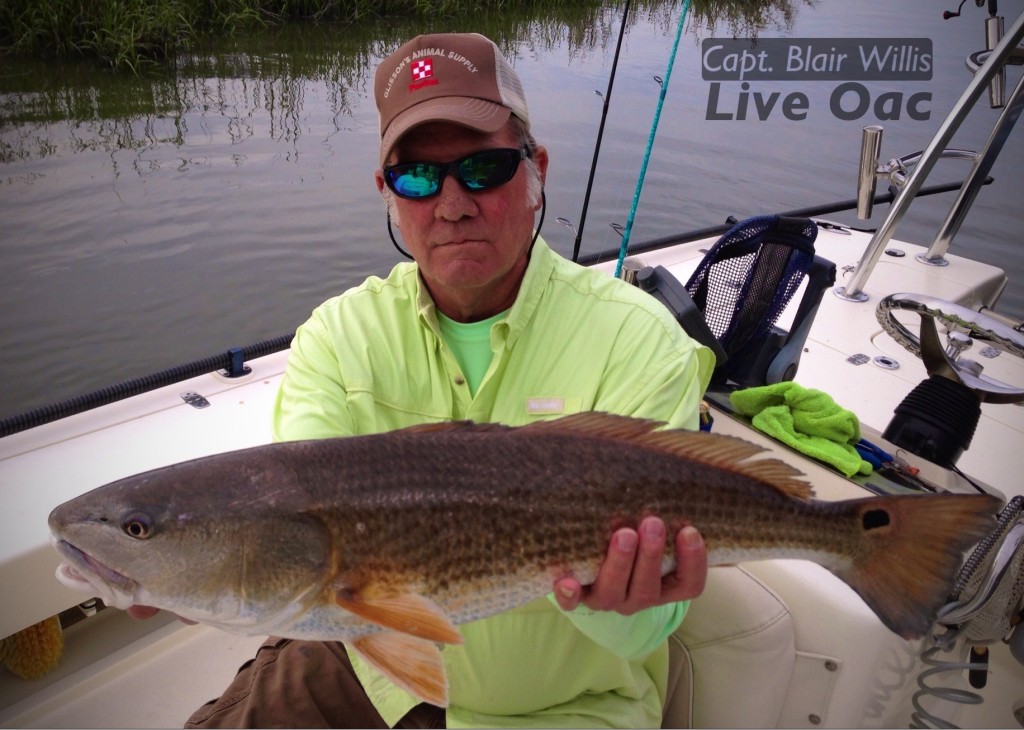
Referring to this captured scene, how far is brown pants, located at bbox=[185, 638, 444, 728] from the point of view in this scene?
7.34 ft

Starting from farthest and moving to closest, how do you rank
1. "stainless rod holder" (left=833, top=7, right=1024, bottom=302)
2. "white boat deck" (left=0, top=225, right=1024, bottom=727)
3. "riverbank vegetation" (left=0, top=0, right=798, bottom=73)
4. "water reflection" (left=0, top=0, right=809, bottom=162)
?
"riverbank vegetation" (left=0, top=0, right=798, bottom=73) → "water reflection" (left=0, top=0, right=809, bottom=162) → "stainless rod holder" (left=833, top=7, right=1024, bottom=302) → "white boat deck" (left=0, top=225, right=1024, bottom=727)

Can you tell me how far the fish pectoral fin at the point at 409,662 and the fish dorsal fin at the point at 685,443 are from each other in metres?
0.51

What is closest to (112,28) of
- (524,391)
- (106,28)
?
(106,28)

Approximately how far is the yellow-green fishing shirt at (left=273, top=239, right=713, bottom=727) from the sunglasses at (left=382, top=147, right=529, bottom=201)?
279mm

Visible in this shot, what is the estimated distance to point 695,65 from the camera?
1223cm

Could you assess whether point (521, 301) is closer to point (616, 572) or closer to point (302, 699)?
point (616, 572)

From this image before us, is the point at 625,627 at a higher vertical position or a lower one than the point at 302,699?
higher

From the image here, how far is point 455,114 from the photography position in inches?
80.8

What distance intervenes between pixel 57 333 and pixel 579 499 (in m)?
6.15

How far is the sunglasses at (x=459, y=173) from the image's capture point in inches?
82.1

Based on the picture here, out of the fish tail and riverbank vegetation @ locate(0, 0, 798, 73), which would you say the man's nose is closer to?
the fish tail

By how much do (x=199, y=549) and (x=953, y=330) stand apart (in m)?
2.97

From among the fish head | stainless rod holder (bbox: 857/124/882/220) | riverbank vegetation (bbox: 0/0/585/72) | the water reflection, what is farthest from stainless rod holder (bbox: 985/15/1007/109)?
riverbank vegetation (bbox: 0/0/585/72)

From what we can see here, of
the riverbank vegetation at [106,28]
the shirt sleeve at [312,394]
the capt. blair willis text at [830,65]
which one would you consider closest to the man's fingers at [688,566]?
the shirt sleeve at [312,394]
